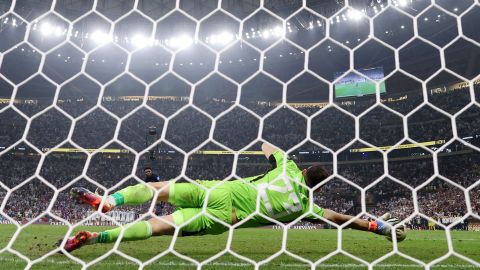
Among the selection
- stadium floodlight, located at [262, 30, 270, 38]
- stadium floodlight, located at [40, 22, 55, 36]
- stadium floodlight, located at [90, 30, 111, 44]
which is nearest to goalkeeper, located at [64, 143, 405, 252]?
stadium floodlight, located at [90, 30, 111, 44]

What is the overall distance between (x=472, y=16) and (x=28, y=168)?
21.8 m

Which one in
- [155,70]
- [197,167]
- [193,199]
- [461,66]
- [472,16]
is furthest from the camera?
[155,70]

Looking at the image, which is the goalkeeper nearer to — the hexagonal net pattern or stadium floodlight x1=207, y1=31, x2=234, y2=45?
the hexagonal net pattern

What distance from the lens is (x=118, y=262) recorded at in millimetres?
3443

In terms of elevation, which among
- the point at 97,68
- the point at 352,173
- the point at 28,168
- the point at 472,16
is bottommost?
the point at 28,168

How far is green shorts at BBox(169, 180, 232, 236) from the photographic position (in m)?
2.69

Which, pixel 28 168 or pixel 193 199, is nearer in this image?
pixel 193 199

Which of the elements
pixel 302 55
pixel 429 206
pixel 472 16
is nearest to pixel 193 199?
pixel 429 206

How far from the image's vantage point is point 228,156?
75.0 ft

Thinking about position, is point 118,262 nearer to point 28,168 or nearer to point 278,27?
point 278,27

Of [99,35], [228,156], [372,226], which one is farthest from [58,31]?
[372,226]

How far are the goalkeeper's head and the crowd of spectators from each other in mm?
14880

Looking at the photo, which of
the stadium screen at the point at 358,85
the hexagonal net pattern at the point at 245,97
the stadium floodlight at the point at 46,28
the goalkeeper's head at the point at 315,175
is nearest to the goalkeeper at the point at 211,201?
the goalkeeper's head at the point at 315,175

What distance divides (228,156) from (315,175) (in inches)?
789
